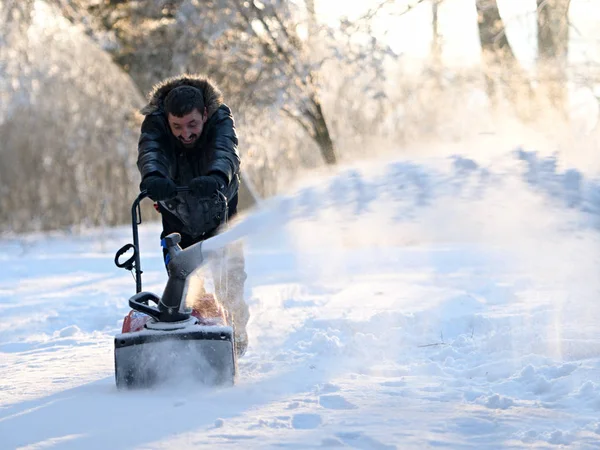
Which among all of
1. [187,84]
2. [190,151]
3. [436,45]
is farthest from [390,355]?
[436,45]

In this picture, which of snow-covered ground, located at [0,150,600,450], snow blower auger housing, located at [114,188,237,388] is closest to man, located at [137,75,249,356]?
snow-covered ground, located at [0,150,600,450]

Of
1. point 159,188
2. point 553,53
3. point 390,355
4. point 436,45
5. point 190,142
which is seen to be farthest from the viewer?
point 436,45

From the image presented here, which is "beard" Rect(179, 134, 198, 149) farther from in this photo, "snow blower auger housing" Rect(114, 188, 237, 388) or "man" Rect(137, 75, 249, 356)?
"snow blower auger housing" Rect(114, 188, 237, 388)

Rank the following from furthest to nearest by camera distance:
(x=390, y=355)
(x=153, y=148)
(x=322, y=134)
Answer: (x=322, y=134) < (x=390, y=355) < (x=153, y=148)

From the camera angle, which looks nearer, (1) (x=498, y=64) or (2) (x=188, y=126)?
(2) (x=188, y=126)

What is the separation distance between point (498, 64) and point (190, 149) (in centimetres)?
1069

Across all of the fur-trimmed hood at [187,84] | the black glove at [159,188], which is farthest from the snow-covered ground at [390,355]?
the fur-trimmed hood at [187,84]

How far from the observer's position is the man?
4723 millimetres

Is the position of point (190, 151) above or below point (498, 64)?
below

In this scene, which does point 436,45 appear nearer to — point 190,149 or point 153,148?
point 190,149

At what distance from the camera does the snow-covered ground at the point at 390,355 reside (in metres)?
3.56

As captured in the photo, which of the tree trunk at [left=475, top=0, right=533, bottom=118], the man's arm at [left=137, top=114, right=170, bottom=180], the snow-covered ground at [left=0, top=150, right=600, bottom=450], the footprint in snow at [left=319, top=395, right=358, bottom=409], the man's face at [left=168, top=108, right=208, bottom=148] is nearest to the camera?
the snow-covered ground at [left=0, top=150, right=600, bottom=450]

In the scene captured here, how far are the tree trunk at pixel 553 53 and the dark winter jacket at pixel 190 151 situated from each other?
9.33 m

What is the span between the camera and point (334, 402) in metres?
4.04
